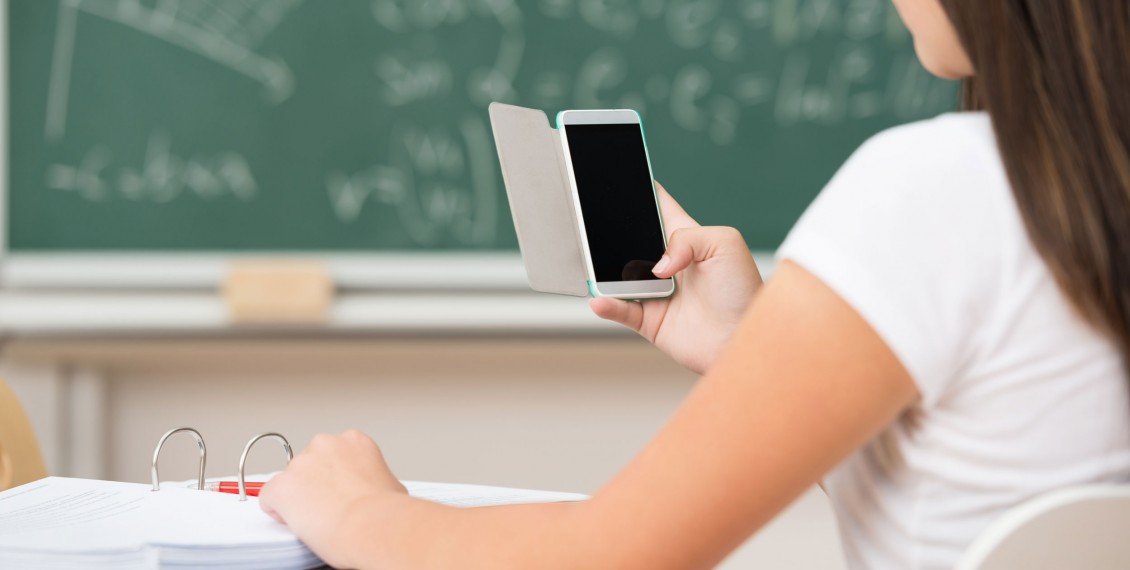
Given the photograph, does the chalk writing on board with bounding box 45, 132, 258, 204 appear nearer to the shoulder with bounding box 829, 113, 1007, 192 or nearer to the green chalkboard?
the green chalkboard

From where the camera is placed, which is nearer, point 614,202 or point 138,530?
point 138,530

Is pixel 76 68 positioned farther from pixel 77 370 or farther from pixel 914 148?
pixel 914 148

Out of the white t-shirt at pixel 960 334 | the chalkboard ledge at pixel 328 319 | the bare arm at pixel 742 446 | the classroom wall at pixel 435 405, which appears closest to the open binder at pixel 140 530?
the bare arm at pixel 742 446

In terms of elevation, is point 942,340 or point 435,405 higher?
point 942,340

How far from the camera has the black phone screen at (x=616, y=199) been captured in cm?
94

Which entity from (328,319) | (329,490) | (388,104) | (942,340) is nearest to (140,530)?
(329,490)

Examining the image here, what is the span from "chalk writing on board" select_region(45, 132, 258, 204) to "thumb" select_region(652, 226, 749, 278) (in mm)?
1226


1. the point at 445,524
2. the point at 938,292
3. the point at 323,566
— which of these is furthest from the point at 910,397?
the point at 323,566

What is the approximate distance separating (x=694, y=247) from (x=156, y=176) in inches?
52.0

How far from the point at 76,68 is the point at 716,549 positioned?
1.70 m

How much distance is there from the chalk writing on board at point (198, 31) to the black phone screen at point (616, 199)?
115 cm

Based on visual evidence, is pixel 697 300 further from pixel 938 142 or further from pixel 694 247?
pixel 938 142

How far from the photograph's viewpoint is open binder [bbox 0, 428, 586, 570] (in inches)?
25.5

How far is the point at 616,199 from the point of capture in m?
0.95
